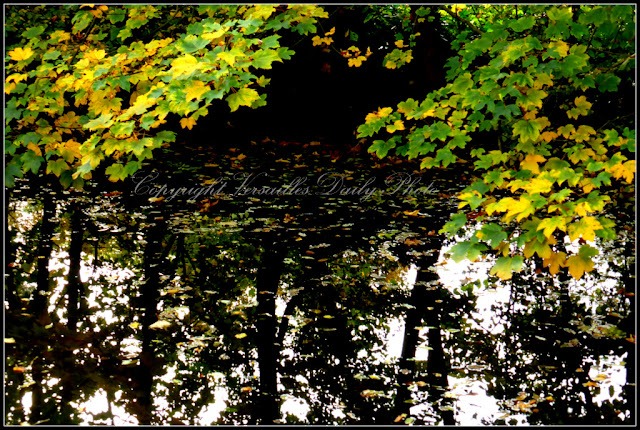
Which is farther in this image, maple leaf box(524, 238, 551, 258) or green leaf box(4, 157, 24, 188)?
green leaf box(4, 157, 24, 188)

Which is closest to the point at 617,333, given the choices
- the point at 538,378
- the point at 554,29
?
the point at 538,378

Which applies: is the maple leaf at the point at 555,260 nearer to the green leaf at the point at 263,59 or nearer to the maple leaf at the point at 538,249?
the maple leaf at the point at 538,249

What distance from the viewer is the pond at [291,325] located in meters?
3.67

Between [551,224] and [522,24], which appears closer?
[551,224]

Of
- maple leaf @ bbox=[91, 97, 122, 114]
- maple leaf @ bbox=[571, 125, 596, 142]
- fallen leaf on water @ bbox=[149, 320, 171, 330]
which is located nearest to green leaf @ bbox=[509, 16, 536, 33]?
maple leaf @ bbox=[571, 125, 596, 142]

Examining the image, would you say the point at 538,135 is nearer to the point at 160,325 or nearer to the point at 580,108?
the point at 580,108

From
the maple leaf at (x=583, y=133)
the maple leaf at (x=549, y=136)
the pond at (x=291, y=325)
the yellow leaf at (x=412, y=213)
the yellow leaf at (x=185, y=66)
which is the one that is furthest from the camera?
the yellow leaf at (x=412, y=213)

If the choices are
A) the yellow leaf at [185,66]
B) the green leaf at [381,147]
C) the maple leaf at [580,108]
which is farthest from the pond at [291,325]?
the yellow leaf at [185,66]

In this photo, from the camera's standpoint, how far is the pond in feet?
12.0

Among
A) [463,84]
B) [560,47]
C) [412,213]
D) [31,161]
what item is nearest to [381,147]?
[463,84]

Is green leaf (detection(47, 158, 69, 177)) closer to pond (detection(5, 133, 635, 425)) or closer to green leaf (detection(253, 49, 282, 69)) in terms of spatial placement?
pond (detection(5, 133, 635, 425))

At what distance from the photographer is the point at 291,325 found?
4.80 meters

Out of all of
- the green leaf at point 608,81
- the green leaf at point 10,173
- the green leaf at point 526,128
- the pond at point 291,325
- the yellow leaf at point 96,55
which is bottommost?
the pond at point 291,325

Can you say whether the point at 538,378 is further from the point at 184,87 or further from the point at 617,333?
the point at 184,87
